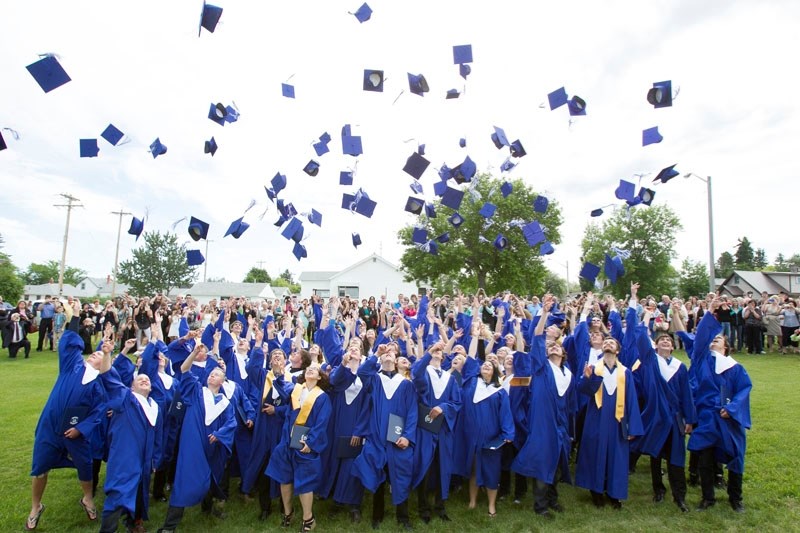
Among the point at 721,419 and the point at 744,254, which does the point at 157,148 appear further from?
the point at 744,254

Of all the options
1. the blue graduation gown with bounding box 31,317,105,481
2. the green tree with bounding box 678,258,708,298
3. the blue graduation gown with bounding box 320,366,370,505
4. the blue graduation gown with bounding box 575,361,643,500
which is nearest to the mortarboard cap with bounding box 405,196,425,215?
the blue graduation gown with bounding box 320,366,370,505

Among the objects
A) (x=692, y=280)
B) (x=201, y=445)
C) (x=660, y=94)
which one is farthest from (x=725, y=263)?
(x=201, y=445)

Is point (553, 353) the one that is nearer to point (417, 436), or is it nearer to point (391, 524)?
point (417, 436)

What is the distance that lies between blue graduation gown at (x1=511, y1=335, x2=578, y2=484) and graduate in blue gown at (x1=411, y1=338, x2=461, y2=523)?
80 centimetres

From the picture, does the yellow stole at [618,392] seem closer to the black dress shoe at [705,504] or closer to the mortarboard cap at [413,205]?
the black dress shoe at [705,504]

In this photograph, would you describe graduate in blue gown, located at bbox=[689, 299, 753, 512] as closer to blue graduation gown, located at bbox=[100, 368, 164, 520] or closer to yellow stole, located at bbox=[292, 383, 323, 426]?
yellow stole, located at bbox=[292, 383, 323, 426]

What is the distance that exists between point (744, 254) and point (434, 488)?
96.6m

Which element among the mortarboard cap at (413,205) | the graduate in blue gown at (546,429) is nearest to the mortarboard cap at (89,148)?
the mortarboard cap at (413,205)

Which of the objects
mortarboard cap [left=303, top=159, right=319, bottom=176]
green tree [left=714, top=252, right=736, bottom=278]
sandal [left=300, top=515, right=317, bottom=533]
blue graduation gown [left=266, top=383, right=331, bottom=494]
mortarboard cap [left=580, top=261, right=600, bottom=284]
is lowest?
sandal [left=300, top=515, right=317, bottom=533]

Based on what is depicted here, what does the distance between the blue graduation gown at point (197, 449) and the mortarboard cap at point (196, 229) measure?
5441 millimetres

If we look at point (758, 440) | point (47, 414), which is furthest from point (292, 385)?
point (758, 440)

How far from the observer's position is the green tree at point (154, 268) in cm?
5662

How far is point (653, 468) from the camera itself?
585 centimetres

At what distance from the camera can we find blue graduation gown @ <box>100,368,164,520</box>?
4602 millimetres
